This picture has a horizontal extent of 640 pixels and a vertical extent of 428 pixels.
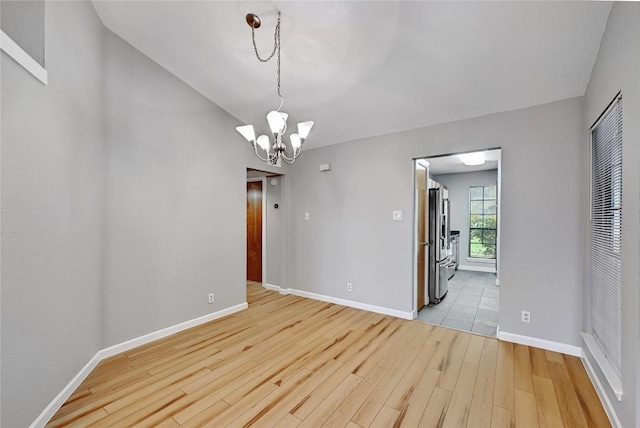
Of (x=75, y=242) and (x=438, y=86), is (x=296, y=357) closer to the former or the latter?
(x=75, y=242)

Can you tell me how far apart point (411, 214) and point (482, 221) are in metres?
4.63

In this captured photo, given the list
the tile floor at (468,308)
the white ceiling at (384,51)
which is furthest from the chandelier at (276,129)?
the tile floor at (468,308)

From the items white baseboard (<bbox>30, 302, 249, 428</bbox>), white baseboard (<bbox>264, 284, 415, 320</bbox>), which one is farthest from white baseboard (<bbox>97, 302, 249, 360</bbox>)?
white baseboard (<bbox>264, 284, 415, 320</bbox>)

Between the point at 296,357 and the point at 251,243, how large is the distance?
10.4ft

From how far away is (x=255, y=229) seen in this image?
5.26 m

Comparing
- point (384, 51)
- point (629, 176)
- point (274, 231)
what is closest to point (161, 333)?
point (274, 231)

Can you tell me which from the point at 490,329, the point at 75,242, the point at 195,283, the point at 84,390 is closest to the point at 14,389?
the point at 84,390

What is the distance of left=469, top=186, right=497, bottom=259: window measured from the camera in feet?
22.0

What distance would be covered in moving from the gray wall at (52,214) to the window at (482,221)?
25.2 ft

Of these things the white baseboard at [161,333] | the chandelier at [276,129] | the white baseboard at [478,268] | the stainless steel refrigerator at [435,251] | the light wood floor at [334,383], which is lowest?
the white baseboard at [478,268]

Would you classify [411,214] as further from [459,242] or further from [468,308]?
[459,242]

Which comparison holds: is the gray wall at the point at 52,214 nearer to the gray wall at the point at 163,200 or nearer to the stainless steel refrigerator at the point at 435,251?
the gray wall at the point at 163,200

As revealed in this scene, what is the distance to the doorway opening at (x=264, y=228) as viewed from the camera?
486 centimetres

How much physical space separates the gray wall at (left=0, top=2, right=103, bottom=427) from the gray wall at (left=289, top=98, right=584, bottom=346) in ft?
9.20
